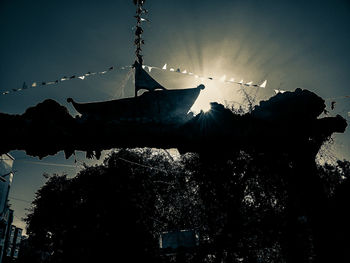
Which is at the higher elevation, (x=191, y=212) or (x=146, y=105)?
(x=146, y=105)

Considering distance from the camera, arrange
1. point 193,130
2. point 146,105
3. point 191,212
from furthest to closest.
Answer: point 191,212 < point 146,105 < point 193,130

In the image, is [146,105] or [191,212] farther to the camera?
[191,212]

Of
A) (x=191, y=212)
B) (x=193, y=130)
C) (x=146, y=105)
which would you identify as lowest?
(x=191, y=212)

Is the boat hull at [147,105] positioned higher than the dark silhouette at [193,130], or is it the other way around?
the boat hull at [147,105]

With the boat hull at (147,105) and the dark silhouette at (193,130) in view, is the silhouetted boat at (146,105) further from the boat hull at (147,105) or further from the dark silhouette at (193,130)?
the dark silhouette at (193,130)

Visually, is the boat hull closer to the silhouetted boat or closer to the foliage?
the silhouetted boat

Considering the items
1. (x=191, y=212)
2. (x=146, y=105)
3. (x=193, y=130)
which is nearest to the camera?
(x=193, y=130)

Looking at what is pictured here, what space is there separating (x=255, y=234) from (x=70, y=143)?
555 inches

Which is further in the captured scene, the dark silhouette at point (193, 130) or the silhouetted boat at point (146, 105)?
the silhouetted boat at point (146, 105)

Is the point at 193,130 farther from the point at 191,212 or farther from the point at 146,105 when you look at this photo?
the point at 191,212

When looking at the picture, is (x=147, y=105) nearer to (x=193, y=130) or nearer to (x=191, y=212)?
(x=193, y=130)

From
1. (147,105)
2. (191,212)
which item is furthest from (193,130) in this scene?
(191,212)

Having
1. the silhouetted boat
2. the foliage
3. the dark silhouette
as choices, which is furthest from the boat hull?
the foliage

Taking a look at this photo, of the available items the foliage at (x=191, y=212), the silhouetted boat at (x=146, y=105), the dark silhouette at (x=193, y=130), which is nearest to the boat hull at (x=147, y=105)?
the silhouetted boat at (x=146, y=105)
